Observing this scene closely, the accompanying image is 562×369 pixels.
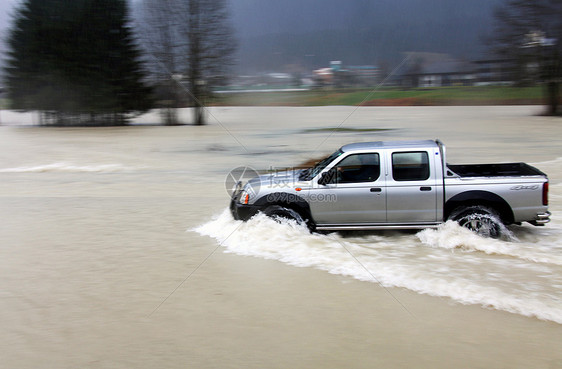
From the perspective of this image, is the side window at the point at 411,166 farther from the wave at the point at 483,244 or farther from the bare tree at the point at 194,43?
the bare tree at the point at 194,43

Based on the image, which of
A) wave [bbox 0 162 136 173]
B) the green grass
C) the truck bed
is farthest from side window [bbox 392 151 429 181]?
the green grass

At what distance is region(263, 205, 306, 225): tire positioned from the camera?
24.7ft

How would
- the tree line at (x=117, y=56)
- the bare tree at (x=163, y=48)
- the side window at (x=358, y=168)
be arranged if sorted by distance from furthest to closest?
the bare tree at (x=163, y=48), the tree line at (x=117, y=56), the side window at (x=358, y=168)

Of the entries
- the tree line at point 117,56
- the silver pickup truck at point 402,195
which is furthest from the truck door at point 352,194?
the tree line at point 117,56

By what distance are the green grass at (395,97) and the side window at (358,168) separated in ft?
52.3

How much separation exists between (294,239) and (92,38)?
34961 mm

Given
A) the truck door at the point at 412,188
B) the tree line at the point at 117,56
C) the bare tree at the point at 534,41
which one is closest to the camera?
the truck door at the point at 412,188

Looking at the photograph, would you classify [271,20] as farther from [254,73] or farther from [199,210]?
[199,210]

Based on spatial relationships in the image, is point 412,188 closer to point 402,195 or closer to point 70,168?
point 402,195

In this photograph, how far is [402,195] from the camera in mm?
7281

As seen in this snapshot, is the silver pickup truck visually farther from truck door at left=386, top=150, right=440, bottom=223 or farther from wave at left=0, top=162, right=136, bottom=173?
wave at left=0, top=162, right=136, bottom=173

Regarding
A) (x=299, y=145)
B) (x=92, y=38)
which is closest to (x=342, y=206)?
(x=299, y=145)

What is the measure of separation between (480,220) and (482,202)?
0.86ft

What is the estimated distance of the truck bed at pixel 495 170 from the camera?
788cm
